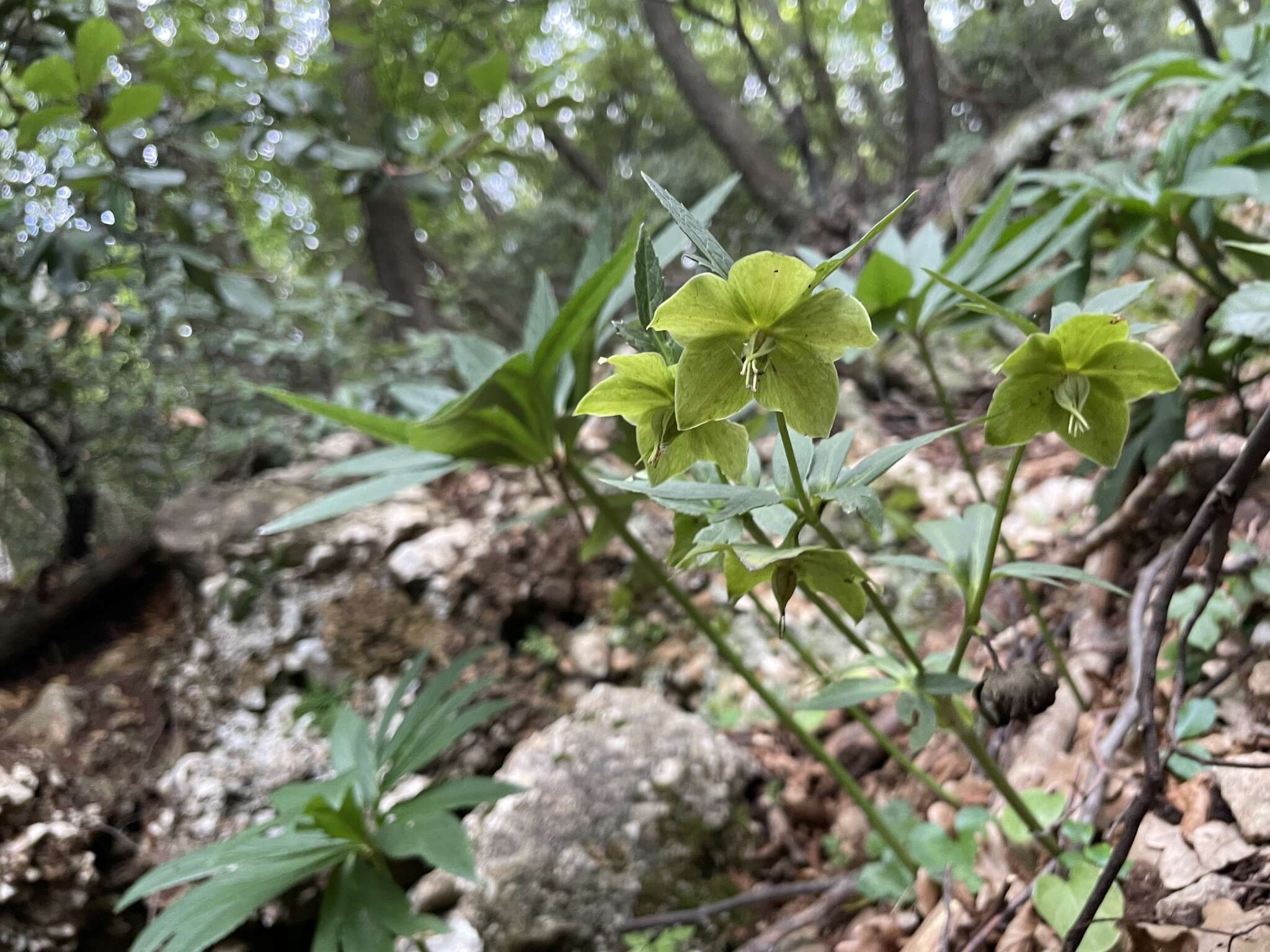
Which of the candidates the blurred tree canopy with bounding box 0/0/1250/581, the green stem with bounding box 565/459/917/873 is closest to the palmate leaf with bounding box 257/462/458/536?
the green stem with bounding box 565/459/917/873

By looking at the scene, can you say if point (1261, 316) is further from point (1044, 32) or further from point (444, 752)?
point (1044, 32)

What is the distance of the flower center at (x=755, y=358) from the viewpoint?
0.33 m

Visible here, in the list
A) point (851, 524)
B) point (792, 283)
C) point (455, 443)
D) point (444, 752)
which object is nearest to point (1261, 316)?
point (792, 283)

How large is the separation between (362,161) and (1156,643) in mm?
1205

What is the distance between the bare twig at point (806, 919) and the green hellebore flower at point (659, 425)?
0.72 metres

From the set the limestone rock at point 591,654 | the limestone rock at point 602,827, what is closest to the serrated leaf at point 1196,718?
the limestone rock at point 602,827

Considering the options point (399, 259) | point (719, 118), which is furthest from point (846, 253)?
point (719, 118)

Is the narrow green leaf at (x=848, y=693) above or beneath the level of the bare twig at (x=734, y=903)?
above

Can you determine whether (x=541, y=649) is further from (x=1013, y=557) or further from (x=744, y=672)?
(x=1013, y=557)

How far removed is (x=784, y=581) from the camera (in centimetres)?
41

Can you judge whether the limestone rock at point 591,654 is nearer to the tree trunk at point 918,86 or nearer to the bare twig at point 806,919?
the bare twig at point 806,919

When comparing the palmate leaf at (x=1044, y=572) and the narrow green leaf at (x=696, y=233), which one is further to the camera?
the palmate leaf at (x=1044, y=572)

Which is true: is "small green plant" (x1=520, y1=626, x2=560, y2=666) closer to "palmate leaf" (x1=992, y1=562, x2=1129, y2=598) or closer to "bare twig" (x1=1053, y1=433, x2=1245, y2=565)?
"bare twig" (x1=1053, y1=433, x2=1245, y2=565)

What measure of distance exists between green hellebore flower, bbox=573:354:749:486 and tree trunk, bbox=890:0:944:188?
A: 319cm
